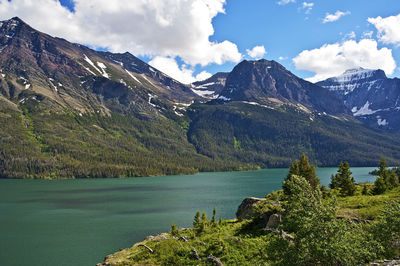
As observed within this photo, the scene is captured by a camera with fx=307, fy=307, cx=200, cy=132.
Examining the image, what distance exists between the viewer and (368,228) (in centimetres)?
2248

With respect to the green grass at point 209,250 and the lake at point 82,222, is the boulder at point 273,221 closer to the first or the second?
the green grass at point 209,250

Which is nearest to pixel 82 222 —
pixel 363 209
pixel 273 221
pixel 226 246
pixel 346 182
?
pixel 226 246

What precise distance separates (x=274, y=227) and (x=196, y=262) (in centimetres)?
1022

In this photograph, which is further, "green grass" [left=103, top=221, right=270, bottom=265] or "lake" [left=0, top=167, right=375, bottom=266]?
"lake" [left=0, top=167, right=375, bottom=266]

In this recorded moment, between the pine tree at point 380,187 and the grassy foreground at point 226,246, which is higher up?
the pine tree at point 380,187

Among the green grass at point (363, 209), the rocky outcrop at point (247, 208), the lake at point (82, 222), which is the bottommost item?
the lake at point (82, 222)

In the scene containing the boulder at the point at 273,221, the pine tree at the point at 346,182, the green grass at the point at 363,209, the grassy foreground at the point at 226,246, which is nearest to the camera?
the grassy foreground at the point at 226,246

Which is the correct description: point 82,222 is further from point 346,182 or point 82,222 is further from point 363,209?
A: point 363,209

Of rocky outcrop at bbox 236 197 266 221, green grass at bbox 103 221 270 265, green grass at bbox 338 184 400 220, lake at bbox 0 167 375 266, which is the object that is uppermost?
green grass at bbox 338 184 400 220

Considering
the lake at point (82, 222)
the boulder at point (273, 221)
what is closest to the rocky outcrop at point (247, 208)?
the boulder at point (273, 221)

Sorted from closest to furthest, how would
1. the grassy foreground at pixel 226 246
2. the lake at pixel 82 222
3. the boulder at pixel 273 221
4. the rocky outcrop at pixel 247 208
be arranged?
1. the grassy foreground at pixel 226 246
2. the boulder at pixel 273 221
3. the rocky outcrop at pixel 247 208
4. the lake at pixel 82 222

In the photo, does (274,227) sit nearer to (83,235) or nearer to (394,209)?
(394,209)

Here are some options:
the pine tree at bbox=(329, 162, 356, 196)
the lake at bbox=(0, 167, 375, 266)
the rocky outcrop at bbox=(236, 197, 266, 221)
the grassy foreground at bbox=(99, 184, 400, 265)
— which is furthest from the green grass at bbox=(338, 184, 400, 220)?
the lake at bbox=(0, 167, 375, 266)

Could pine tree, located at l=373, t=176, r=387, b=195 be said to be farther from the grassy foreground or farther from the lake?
the lake
